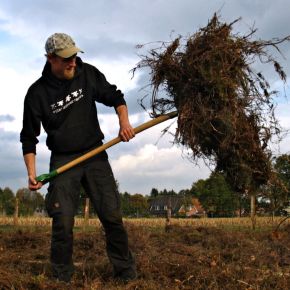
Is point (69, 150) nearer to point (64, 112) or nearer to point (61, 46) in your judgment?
point (64, 112)

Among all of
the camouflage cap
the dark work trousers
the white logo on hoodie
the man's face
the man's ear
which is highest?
the camouflage cap

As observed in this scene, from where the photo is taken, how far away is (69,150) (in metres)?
4.48

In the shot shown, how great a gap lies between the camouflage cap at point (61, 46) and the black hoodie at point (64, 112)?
1.01 feet

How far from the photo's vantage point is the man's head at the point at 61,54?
167 inches

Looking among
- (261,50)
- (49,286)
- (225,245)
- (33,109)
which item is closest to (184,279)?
(49,286)

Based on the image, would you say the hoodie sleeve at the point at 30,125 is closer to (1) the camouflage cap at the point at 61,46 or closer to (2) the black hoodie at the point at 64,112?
(2) the black hoodie at the point at 64,112

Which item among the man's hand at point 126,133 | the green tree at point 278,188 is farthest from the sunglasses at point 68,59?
the green tree at point 278,188

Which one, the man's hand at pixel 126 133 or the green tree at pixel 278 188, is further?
the green tree at pixel 278 188

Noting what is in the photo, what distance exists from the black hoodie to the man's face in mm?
73

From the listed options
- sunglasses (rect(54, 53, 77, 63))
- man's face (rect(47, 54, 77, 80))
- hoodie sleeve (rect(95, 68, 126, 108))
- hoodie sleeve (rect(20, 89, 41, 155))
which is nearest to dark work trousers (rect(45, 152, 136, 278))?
hoodie sleeve (rect(20, 89, 41, 155))

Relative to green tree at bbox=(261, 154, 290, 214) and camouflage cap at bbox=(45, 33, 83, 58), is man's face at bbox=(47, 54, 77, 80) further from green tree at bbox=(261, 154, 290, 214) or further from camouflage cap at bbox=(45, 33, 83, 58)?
green tree at bbox=(261, 154, 290, 214)

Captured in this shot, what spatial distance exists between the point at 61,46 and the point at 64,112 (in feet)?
2.01

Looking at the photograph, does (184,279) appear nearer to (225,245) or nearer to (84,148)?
(84,148)

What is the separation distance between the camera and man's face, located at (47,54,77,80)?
171 inches
